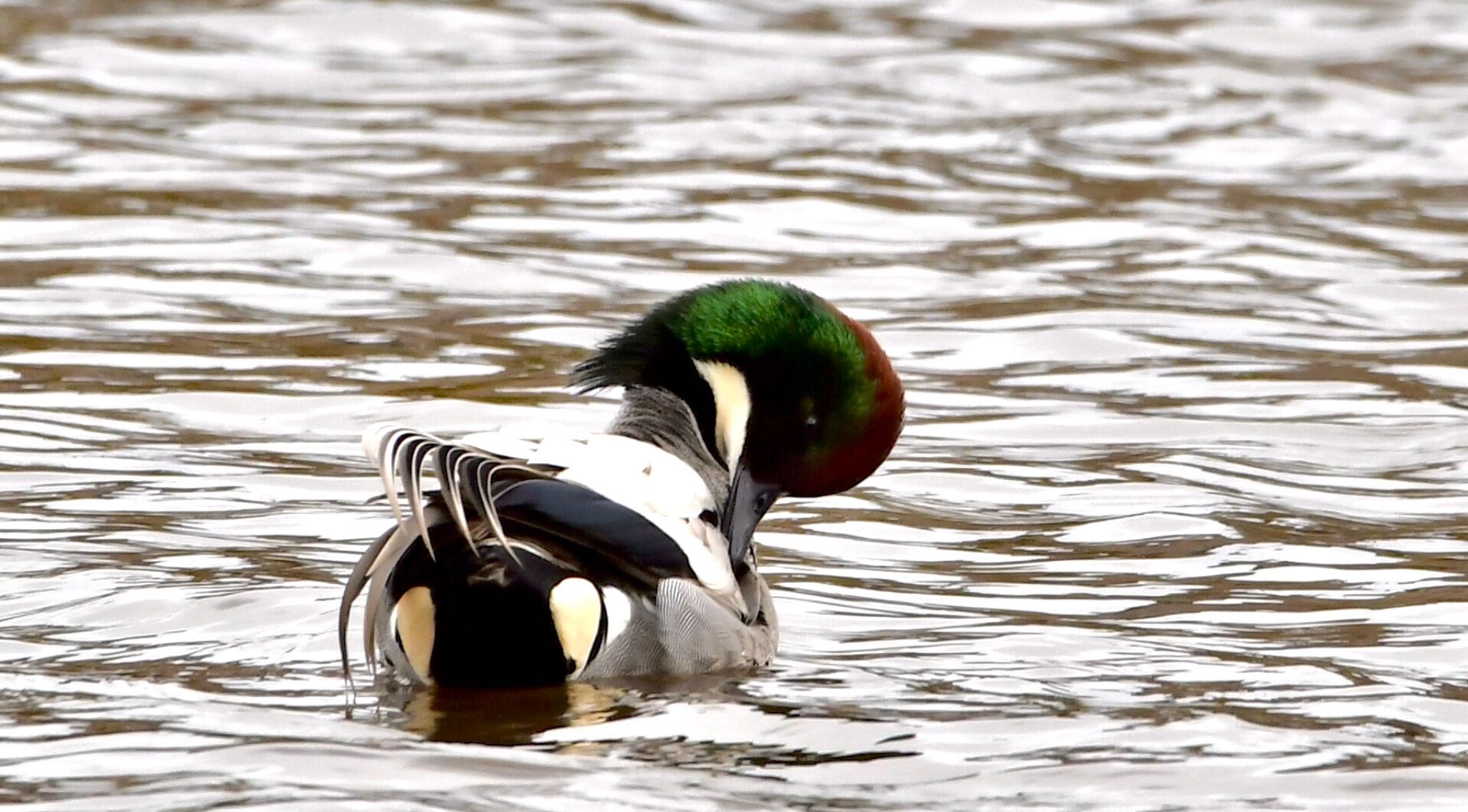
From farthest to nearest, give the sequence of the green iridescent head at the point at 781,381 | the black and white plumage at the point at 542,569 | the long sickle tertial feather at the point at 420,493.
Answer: the green iridescent head at the point at 781,381, the black and white plumage at the point at 542,569, the long sickle tertial feather at the point at 420,493

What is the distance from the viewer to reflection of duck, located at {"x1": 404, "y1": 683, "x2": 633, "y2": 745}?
4.96 metres

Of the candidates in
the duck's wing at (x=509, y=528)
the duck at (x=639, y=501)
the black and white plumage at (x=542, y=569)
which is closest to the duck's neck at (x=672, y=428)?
the duck at (x=639, y=501)

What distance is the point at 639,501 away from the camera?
17.1ft

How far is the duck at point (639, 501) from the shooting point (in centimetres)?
495

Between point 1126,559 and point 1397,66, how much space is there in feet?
31.5

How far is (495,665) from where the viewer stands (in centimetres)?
518

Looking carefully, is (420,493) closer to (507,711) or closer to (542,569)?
(542,569)

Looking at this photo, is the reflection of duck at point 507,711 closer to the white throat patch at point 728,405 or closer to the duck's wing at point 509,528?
Answer: the duck's wing at point 509,528

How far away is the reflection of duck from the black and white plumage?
3cm

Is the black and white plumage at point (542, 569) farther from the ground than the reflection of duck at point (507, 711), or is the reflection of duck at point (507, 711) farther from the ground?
the black and white plumage at point (542, 569)

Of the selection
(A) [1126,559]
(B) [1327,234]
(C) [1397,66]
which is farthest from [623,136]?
(A) [1126,559]

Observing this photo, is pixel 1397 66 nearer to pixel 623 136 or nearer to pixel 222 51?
pixel 623 136

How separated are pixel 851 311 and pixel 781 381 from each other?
14.1ft

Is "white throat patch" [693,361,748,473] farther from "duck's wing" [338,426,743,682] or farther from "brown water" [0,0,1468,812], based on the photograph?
"duck's wing" [338,426,743,682]
